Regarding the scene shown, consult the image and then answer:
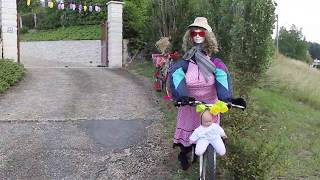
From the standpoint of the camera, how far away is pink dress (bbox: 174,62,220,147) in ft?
14.9

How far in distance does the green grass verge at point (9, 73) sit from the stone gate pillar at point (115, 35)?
4.27 metres

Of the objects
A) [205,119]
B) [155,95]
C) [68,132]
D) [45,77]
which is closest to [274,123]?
[155,95]

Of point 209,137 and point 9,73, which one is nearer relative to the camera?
point 209,137

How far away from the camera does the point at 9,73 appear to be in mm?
11719

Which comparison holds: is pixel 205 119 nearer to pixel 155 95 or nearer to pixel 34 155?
pixel 34 155

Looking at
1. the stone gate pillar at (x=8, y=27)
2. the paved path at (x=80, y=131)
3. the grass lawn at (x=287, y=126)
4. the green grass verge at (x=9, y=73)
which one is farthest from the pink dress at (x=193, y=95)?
the stone gate pillar at (x=8, y=27)

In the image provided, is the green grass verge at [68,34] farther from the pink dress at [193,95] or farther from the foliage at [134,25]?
the pink dress at [193,95]

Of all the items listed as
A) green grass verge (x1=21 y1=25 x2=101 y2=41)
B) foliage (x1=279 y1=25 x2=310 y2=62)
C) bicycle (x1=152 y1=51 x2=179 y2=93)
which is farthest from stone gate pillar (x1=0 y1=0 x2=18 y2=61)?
foliage (x1=279 y1=25 x2=310 y2=62)

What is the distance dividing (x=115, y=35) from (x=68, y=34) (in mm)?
8301

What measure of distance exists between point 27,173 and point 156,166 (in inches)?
60.7

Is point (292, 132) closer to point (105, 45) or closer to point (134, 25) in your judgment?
point (105, 45)

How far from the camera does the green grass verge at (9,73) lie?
10.8 meters

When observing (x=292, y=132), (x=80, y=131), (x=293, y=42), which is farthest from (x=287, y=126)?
(x=293, y=42)

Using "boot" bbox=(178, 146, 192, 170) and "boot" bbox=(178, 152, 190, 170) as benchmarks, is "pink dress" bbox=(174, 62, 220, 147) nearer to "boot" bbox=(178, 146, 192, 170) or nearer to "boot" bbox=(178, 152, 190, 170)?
"boot" bbox=(178, 146, 192, 170)
